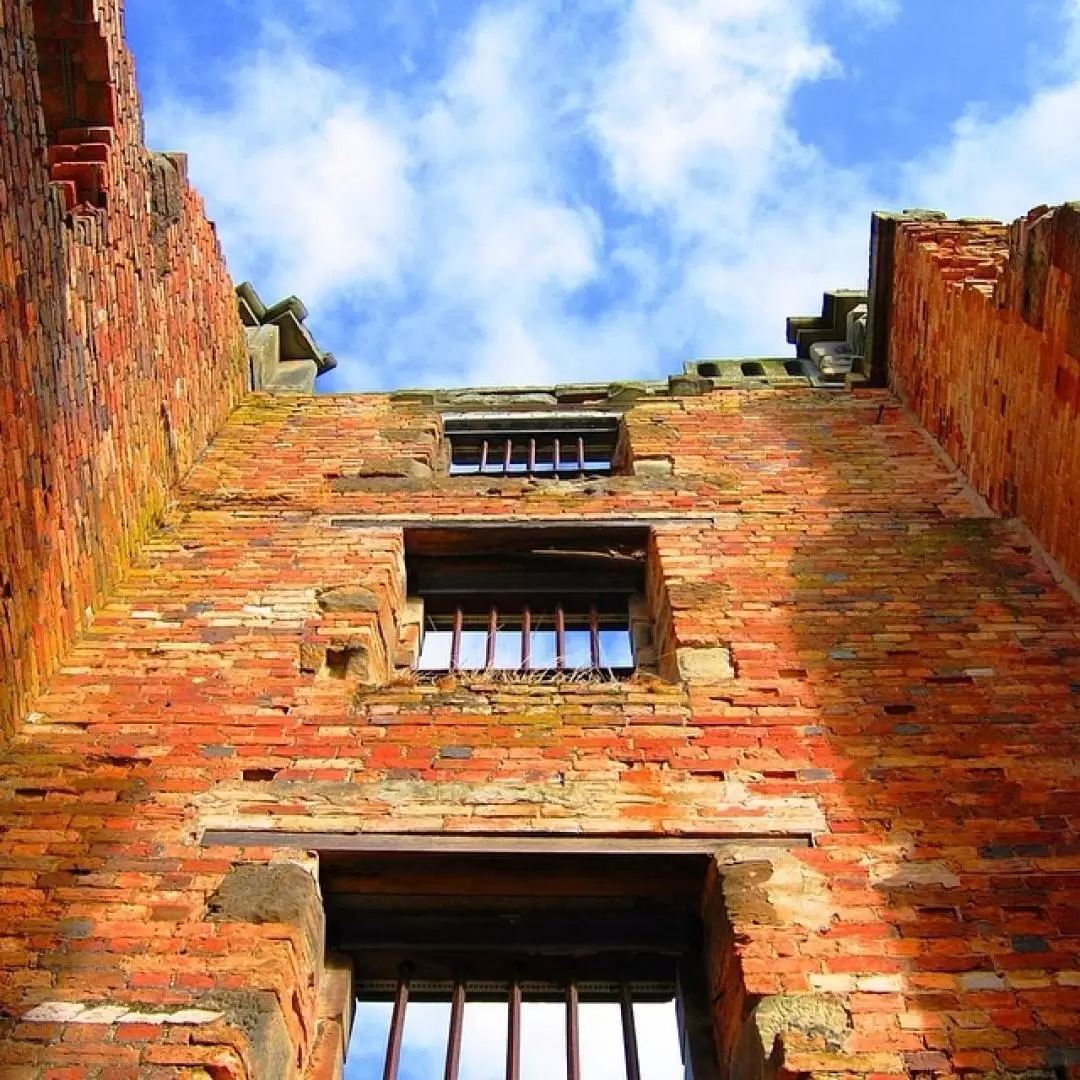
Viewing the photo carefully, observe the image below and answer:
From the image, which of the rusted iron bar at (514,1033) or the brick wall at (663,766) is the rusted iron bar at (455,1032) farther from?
the brick wall at (663,766)

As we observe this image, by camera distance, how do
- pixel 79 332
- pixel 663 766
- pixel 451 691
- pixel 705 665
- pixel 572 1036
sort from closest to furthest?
1. pixel 572 1036
2. pixel 663 766
3. pixel 451 691
4. pixel 705 665
5. pixel 79 332

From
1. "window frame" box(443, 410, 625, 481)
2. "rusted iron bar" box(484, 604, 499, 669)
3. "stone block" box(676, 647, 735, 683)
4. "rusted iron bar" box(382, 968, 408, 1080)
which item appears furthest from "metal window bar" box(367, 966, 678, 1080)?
"window frame" box(443, 410, 625, 481)

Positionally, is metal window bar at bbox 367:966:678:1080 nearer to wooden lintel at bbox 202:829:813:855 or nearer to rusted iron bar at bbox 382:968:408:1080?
rusted iron bar at bbox 382:968:408:1080

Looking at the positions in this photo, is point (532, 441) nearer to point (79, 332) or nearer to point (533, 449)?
point (533, 449)

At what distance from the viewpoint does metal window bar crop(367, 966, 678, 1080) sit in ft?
15.0

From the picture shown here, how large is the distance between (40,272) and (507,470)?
4.30 metres

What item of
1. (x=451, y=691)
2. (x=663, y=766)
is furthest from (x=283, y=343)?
(x=663, y=766)

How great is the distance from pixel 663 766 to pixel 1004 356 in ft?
12.4

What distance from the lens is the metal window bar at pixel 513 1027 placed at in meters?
4.57

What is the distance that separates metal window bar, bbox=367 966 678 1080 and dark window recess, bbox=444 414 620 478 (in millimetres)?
5417

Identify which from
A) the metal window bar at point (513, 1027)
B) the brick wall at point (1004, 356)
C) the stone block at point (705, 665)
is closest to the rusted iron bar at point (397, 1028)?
the metal window bar at point (513, 1027)

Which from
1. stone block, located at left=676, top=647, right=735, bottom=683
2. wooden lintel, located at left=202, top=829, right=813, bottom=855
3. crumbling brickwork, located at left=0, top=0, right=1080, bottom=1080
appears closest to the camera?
crumbling brickwork, located at left=0, top=0, right=1080, bottom=1080

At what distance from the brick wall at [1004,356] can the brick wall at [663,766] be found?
335 mm

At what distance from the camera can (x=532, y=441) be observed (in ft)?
33.0
